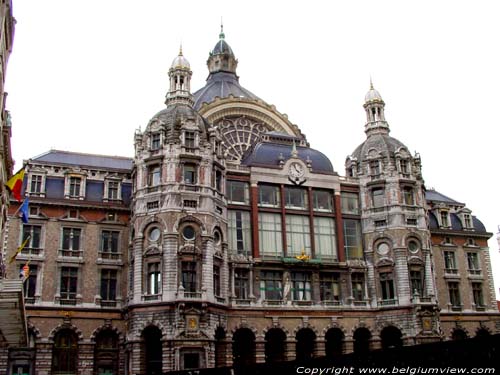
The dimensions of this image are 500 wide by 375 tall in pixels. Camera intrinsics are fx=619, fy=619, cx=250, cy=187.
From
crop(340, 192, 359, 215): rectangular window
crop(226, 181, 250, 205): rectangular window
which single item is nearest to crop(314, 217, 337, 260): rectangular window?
crop(340, 192, 359, 215): rectangular window

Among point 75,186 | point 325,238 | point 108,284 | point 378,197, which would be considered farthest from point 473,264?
point 75,186

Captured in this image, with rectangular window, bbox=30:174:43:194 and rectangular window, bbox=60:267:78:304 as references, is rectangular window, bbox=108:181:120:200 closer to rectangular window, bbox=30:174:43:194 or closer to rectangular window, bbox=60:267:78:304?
rectangular window, bbox=30:174:43:194

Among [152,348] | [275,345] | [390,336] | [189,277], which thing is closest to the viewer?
[152,348]

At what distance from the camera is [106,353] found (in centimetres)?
5497

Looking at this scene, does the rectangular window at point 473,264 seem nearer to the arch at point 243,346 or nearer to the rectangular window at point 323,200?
the rectangular window at point 323,200

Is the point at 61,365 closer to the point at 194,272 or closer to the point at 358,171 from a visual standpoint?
the point at 194,272

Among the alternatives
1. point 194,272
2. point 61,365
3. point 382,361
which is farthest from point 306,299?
point 382,361

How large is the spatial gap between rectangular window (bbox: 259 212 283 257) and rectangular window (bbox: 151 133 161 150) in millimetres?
12011

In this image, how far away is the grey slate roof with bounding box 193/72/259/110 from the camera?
7400 cm

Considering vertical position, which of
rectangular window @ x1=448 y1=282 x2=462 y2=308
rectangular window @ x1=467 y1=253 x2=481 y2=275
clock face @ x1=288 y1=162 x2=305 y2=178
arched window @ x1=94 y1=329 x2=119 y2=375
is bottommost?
arched window @ x1=94 y1=329 x2=119 y2=375

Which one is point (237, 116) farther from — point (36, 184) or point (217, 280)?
point (36, 184)

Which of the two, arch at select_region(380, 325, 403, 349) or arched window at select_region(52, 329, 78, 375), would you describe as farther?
arch at select_region(380, 325, 403, 349)

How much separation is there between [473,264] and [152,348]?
39482mm

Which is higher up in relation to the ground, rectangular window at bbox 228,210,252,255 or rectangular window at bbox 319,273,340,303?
rectangular window at bbox 228,210,252,255
